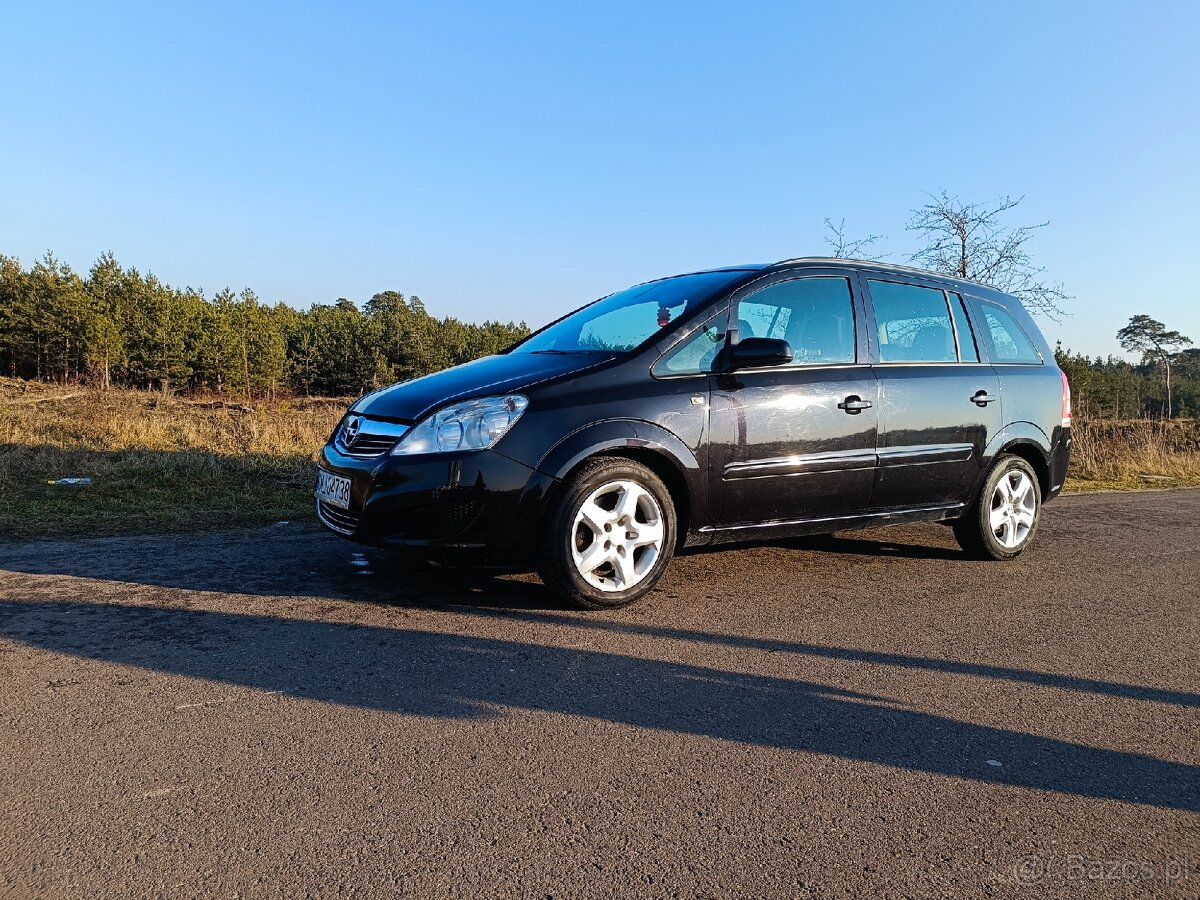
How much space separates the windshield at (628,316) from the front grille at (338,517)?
1560 millimetres

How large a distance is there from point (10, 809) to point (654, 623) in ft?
8.42

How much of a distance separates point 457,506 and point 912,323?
3.28 metres

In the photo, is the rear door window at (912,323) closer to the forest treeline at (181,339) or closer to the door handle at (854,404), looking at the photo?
the door handle at (854,404)

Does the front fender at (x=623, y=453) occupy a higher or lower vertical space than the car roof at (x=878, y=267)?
lower

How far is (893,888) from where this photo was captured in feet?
6.30

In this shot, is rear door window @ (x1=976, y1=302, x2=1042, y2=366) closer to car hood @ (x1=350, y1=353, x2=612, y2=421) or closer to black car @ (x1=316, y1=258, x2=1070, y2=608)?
black car @ (x1=316, y1=258, x2=1070, y2=608)

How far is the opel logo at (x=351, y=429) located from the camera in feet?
14.6

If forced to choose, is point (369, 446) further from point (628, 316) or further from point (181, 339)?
point (181, 339)

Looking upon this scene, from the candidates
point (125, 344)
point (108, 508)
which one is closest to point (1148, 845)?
point (108, 508)

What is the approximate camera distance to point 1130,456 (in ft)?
43.8

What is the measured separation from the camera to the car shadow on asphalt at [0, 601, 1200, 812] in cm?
261

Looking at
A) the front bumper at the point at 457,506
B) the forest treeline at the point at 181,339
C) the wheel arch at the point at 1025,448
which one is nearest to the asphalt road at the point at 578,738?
the front bumper at the point at 457,506

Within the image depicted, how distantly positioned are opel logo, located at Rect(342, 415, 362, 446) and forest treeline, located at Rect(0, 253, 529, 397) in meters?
36.3

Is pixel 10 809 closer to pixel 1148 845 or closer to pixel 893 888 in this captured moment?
pixel 893 888
